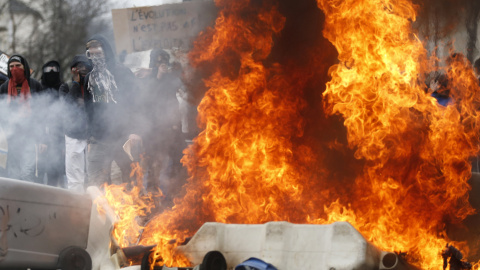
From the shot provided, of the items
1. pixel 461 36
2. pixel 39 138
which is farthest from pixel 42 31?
pixel 461 36

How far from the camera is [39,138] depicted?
9.45m

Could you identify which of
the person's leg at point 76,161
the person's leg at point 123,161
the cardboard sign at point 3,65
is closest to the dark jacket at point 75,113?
the person's leg at point 76,161

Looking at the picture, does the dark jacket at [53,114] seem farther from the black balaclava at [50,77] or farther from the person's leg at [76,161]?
the person's leg at [76,161]

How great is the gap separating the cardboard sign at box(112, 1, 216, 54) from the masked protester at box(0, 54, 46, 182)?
4.79ft

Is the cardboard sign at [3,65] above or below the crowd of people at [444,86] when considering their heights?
above

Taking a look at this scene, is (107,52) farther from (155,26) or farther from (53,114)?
(53,114)

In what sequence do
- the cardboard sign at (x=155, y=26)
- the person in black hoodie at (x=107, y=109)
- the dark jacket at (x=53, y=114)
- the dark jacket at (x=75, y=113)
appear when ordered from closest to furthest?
the person in black hoodie at (x=107, y=109) → the dark jacket at (x=75, y=113) → the cardboard sign at (x=155, y=26) → the dark jacket at (x=53, y=114)

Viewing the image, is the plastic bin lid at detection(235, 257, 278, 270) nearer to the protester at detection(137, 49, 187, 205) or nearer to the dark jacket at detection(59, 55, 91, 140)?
the protester at detection(137, 49, 187, 205)

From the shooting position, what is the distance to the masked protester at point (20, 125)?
934cm

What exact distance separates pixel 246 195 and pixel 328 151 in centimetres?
126

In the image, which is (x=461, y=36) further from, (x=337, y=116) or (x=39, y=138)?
(x=39, y=138)

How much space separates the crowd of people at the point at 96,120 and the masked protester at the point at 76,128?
1 centimetres

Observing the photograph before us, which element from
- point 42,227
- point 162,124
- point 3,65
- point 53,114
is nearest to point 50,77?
point 53,114

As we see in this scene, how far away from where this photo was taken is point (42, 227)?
638cm
